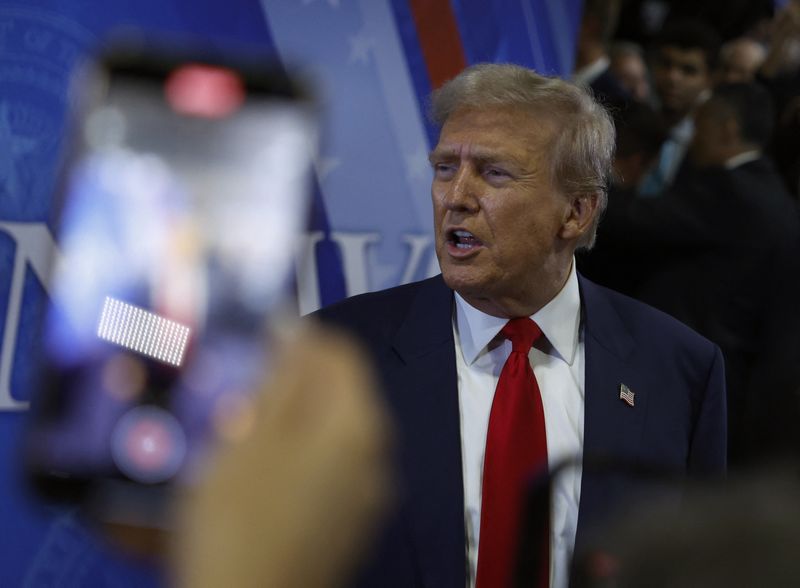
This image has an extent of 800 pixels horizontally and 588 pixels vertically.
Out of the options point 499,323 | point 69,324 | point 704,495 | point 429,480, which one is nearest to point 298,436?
point 704,495

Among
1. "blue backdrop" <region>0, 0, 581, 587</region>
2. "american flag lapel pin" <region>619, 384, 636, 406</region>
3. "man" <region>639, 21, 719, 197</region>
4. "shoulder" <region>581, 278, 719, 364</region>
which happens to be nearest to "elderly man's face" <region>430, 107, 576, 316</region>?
"shoulder" <region>581, 278, 719, 364</region>

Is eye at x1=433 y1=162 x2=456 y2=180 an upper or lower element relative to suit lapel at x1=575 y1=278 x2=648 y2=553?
upper

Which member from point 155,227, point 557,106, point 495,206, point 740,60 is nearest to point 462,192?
point 495,206

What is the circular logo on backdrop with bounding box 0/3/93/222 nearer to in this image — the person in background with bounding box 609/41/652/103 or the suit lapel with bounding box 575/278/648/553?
the suit lapel with bounding box 575/278/648/553

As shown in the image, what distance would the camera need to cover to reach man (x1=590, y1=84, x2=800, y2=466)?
124 inches

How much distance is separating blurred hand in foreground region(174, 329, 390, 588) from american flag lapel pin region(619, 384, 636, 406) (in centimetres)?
151

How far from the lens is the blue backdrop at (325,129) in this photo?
2.28 meters

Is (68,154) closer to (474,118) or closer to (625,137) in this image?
(474,118)

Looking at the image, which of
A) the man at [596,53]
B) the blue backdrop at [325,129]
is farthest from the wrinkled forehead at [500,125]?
the man at [596,53]

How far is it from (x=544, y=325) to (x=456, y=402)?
221mm

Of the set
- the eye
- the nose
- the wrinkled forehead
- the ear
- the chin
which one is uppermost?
the wrinkled forehead

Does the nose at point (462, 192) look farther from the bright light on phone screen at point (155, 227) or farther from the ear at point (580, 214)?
the bright light on phone screen at point (155, 227)

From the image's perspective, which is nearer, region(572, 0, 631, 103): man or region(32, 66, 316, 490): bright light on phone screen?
region(32, 66, 316, 490): bright light on phone screen

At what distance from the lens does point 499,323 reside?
1963mm
